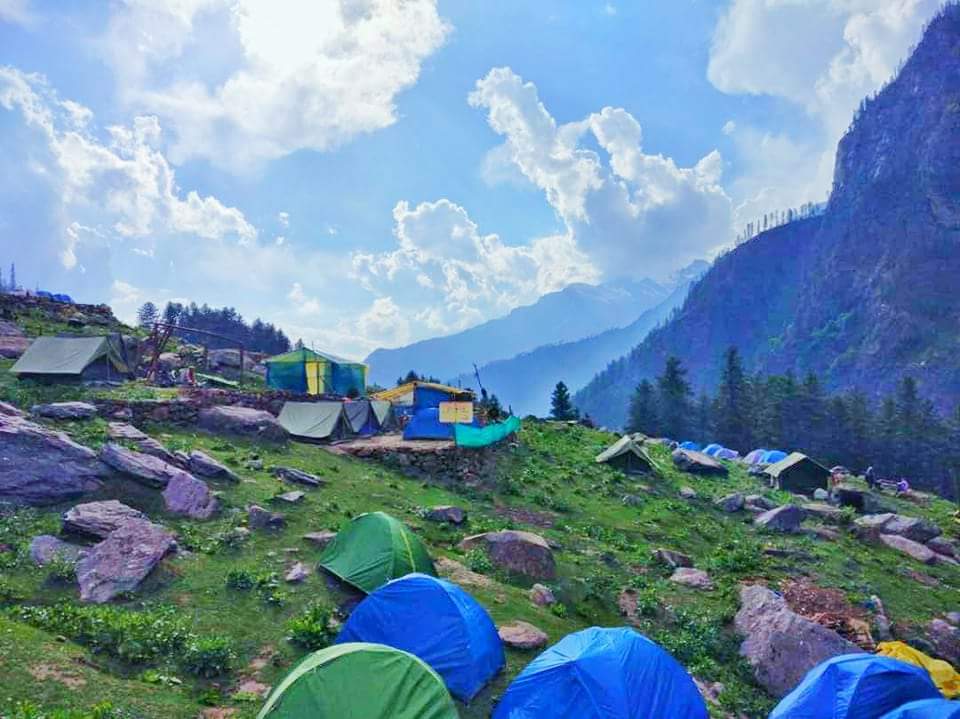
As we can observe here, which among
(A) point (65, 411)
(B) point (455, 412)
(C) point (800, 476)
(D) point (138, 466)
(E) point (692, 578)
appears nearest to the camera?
(D) point (138, 466)

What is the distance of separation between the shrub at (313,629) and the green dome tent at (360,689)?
356 centimetres

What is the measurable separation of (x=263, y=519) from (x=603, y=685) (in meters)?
10.6

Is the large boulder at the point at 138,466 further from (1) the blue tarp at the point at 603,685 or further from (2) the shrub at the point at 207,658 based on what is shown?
(1) the blue tarp at the point at 603,685

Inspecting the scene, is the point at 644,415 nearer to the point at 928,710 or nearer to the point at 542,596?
the point at 542,596

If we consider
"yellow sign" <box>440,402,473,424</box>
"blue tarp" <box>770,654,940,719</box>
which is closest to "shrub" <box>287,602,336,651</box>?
"blue tarp" <box>770,654,940,719</box>

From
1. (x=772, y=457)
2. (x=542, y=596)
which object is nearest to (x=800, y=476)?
(x=772, y=457)

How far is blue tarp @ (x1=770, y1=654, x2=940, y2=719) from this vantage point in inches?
442

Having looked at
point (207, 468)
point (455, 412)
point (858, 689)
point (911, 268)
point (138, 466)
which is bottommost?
point (858, 689)

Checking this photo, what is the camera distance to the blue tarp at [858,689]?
11227 millimetres

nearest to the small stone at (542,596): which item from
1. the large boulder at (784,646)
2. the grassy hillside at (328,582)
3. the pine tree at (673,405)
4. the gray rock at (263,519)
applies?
the grassy hillside at (328,582)

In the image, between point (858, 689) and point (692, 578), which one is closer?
point (858, 689)

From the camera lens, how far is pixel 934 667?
14891 mm

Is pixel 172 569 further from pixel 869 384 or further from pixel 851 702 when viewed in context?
pixel 869 384

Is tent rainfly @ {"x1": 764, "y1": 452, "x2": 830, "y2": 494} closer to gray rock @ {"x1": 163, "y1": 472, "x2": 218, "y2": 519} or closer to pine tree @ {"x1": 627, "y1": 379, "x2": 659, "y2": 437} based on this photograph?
pine tree @ {"x1": 627, "y1": 379, "x2": 659, "y2": 437}
